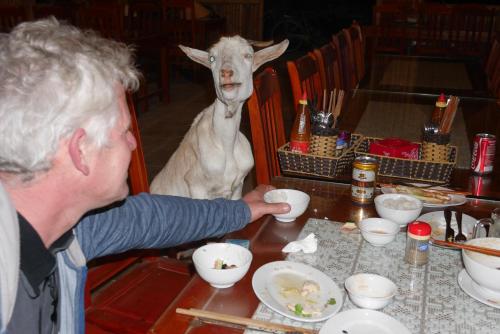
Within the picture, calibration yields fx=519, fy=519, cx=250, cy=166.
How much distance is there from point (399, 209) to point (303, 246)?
292 millimetres

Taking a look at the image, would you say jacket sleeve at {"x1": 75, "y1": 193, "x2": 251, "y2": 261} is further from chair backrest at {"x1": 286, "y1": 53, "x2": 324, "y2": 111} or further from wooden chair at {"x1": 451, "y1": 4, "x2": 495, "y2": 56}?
wooden chair at {"x1": 451, "y1": 4, "x2": 495, "y2": 56}

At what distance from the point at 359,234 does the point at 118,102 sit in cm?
68

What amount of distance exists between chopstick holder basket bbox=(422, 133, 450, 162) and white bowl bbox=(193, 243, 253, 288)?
31.8 inches

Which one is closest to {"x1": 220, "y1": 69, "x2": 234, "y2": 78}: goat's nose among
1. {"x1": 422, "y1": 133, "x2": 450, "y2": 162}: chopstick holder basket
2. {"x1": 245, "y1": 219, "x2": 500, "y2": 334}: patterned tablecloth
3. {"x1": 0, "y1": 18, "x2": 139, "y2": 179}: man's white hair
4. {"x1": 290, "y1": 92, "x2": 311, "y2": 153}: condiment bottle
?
{"x1": 290, "y1": 92, "x2": 311, "y2": 153}: condiment bottle

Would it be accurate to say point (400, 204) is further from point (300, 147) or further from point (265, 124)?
point (265, 124)

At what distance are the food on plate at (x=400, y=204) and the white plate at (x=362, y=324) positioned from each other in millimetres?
446

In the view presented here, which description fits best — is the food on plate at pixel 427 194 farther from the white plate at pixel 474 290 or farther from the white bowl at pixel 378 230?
the white plate at pixel 474 290

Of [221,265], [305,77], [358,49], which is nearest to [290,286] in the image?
[221,265]

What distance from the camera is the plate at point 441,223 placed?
1270mm

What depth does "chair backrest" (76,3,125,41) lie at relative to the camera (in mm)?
4805

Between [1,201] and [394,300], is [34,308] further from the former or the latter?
[394,300]

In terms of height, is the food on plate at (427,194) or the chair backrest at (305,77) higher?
the chair backrest at (305,77)

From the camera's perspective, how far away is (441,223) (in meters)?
1.32

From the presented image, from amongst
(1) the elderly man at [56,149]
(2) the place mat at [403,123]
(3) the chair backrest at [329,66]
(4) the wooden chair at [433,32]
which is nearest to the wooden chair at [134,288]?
(1) the elderly man at [56,149]
